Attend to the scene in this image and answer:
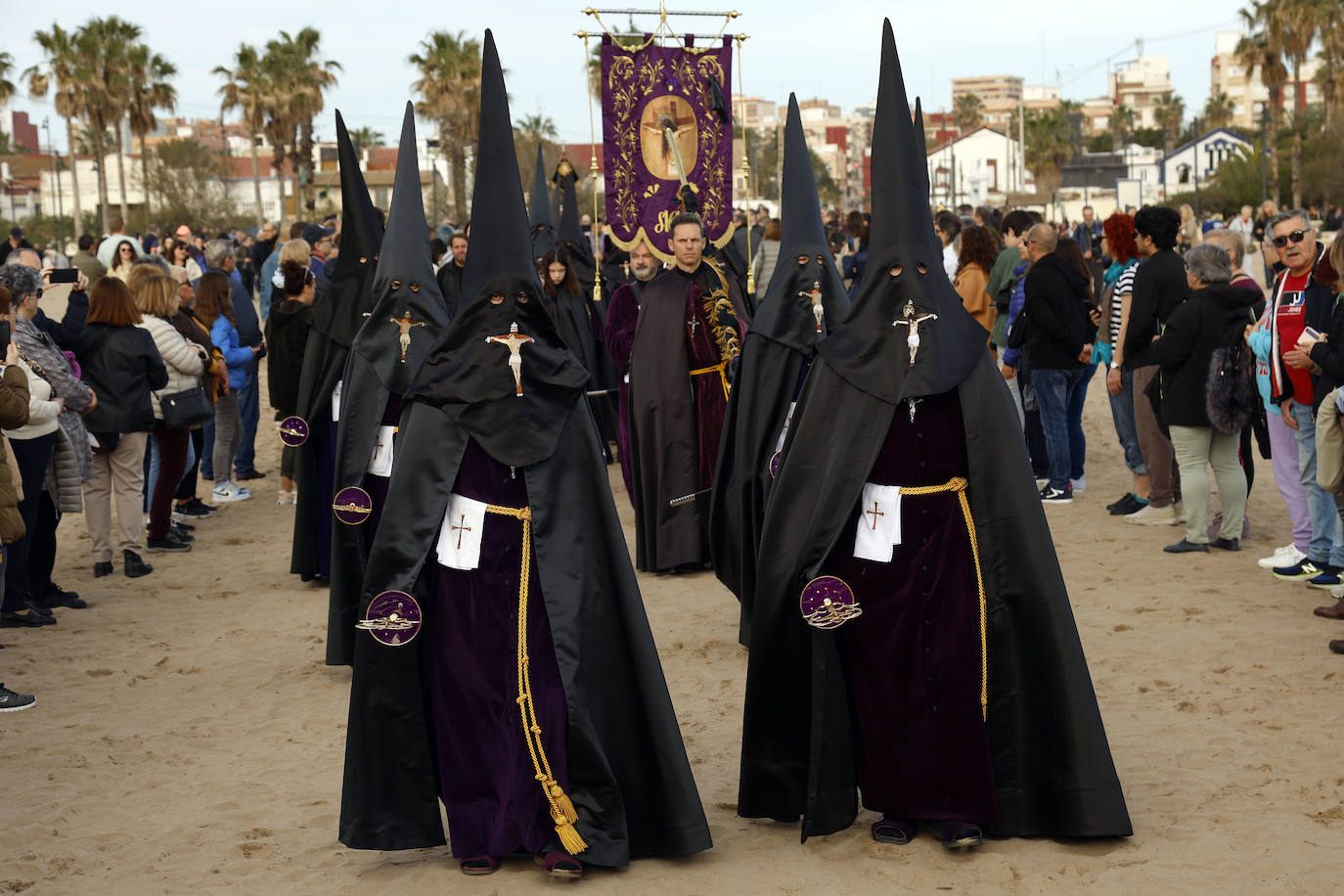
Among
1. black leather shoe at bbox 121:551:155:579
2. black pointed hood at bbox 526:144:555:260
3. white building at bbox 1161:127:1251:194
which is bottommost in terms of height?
black leather shoe at bbox 121:551:155:579

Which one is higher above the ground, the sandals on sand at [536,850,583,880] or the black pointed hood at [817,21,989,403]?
the black pointed hood at [817,21,989,403]

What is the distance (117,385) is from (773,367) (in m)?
4.80

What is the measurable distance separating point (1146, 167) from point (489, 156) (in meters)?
87.7

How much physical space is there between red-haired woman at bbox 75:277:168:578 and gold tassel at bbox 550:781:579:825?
6.01 metres

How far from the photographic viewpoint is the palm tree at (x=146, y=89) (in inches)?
2065

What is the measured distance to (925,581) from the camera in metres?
4.98

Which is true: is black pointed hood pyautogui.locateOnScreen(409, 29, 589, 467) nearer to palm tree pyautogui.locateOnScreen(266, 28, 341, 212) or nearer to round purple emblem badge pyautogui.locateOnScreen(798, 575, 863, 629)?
round purple emblem badge pyautogui.locateOnScreen(798, 575, 863, 629)

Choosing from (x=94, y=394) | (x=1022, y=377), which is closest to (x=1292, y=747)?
(x=1022, y=377)

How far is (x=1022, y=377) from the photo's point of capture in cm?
1211

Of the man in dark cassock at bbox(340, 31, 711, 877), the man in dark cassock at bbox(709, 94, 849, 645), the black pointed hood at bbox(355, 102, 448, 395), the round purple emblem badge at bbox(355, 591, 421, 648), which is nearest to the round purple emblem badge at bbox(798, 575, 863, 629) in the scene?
the man in dark cassock at bbox(340, 31, 711, 877)

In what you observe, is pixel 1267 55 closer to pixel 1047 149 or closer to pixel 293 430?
pixel 1047 149

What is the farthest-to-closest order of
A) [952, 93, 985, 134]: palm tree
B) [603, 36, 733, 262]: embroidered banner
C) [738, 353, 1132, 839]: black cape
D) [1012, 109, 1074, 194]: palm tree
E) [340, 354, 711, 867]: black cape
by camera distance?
[952, 93, 985, 134]: palm tree < [1012, 109, 1074, 194]: palm tree < [603, 36, 733, 262]: embroidered banner < [738, 353, 1132, 839]: black cape < [340, 354, 711, 867]: black cape

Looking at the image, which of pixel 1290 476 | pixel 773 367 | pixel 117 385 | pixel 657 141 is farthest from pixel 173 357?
pixel 1290 476

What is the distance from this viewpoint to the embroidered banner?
11.0m
